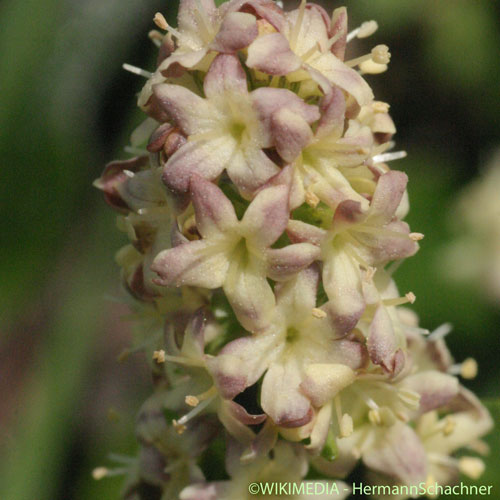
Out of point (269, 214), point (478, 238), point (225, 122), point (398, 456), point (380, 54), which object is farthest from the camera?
point (478, 238)

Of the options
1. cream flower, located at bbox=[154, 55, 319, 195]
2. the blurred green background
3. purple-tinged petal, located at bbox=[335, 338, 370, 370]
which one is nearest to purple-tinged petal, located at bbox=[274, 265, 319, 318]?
purple-tinged petal, located at bbox=[335, 338, 370, 370]

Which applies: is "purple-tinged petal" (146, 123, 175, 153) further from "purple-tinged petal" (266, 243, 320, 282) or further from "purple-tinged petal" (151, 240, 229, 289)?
"purple-tinged petal" (266, 243, 320, 282)

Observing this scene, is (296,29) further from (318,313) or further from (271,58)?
(318,313)

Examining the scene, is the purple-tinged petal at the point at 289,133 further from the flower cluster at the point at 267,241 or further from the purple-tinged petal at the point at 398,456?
the purple-tinged petal at the point at 398,456

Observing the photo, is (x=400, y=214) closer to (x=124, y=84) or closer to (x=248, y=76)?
(x=248, y=76)

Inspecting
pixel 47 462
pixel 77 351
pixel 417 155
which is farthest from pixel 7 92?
pixel 417 155

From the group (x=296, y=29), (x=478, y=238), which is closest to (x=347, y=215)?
(x=296, y=29)

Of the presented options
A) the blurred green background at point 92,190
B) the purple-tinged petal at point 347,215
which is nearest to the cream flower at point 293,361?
the purple-tinged petal at point 347,215
